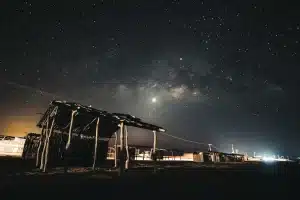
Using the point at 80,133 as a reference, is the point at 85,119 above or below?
above

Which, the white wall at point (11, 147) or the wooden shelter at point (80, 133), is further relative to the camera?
the white wall at point (11, 147)

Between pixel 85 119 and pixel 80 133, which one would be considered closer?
pixel 85 119

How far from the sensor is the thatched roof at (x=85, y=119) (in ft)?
39.5

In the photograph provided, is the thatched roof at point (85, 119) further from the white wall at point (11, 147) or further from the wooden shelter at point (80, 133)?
the white wall at point (11, 147)

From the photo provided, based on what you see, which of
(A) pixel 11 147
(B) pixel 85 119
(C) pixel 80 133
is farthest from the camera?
(A) pixel 11 147

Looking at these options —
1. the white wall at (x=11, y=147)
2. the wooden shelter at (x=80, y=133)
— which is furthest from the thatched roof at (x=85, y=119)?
the white wall at (x=11, y=147)

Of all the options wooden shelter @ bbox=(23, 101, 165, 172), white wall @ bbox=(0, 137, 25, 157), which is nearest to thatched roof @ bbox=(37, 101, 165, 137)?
wooden shelter @ bbox=(23, 101, 165, 172)

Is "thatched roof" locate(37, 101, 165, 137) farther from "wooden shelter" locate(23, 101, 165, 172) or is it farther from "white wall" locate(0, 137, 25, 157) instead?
"white wall" locate(0, 137, 25, 157)

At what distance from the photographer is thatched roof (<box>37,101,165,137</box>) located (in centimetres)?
1204

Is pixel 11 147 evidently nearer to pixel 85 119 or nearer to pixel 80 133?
pixel 80 133

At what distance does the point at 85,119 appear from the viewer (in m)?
15.5

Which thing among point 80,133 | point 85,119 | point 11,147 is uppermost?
point 85,119

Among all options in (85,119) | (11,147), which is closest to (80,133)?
(85,119)

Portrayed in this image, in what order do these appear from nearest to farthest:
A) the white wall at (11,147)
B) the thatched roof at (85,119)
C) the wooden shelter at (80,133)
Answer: the thatched roof at (85,119) < the wooden shelter at (80,133) < the white wall at (11,147)
